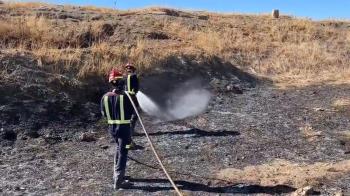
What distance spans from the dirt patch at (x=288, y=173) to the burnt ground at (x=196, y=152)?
0.53 ft

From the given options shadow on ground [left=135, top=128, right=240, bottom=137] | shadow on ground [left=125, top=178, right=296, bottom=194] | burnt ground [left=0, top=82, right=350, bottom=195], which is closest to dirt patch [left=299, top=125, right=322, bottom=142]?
burnt ground [left=0, top=82, right=350, bottom=195]

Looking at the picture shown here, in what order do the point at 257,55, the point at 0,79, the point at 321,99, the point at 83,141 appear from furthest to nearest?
1. the point at 257,55
2. the point at 321,99
3. the point at 0,79
4. the point at 83,141

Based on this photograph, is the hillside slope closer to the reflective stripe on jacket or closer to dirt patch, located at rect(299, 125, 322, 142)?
dirt patch, located at rect(299, 125, 322, 142)

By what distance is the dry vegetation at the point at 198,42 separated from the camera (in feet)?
51.5

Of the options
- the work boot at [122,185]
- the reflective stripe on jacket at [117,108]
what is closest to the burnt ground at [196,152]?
the work boot at [122,185]

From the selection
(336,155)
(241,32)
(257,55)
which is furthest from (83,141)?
(241,32)

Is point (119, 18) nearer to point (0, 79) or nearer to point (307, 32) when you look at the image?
point (307, 32)

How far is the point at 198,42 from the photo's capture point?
20.5 meters

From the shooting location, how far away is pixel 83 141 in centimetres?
1153

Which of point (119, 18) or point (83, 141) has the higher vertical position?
point (119, 18)

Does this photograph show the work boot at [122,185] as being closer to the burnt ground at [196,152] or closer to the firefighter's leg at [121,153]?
the firefighter's leg at [121,153]

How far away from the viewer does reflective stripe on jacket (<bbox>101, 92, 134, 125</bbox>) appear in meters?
8.48

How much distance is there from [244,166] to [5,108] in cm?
532

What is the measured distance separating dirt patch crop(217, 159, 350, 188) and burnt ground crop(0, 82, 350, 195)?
0.16 meters
